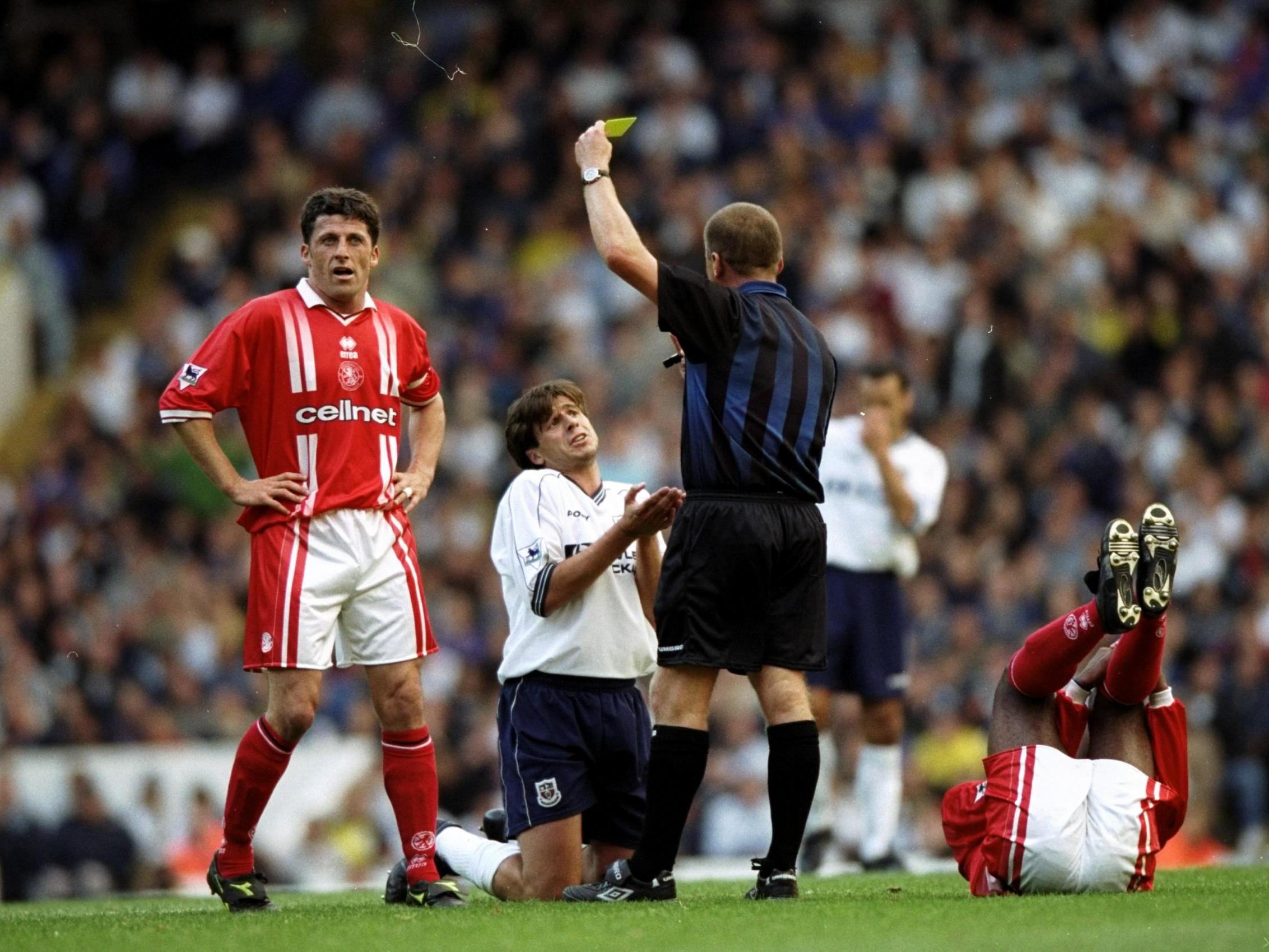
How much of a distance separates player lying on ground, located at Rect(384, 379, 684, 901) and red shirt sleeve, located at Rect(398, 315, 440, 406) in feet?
1.07

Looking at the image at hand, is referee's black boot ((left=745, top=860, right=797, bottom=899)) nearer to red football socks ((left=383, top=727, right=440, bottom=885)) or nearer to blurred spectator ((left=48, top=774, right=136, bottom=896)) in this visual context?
red football socks ((left=383, top=727, right=440, bottom=885))

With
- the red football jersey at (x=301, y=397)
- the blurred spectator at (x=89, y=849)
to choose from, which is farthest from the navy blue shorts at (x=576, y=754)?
the blurred spectator at (x=89, y=849)

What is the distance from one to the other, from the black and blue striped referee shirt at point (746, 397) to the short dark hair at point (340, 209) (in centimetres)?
120

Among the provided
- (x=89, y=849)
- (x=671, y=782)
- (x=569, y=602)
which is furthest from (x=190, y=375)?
(x=89, y=849)

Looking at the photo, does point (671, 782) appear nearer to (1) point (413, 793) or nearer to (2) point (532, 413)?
(1) point (413, 793)

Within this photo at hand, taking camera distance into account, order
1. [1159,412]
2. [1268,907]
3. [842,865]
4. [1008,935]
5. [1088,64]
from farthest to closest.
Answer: [1088,64] < [1159,412] < [842,865] < [1268,907] < [1008,935]

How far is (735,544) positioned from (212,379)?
5.91ft

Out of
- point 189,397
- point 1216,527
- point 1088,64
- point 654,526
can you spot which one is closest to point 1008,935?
point 654,526

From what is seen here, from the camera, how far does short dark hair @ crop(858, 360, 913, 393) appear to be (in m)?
9.38

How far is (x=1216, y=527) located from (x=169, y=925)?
31.0 feet

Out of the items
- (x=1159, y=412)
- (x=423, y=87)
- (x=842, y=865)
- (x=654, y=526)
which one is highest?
(x=423, y=87)

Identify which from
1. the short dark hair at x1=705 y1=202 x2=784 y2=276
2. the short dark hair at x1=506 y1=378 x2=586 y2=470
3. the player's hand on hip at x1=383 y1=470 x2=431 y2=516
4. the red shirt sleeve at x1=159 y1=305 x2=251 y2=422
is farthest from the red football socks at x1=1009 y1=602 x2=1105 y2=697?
the red shirt sleeve at x1=159 y1=305 x2=251 y2=422

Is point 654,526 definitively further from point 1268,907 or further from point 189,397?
point 1268,907

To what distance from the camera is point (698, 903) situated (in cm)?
620
